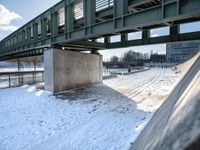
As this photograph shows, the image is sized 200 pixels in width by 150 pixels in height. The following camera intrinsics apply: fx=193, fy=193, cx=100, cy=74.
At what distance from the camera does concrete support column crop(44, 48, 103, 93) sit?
16.6 metres

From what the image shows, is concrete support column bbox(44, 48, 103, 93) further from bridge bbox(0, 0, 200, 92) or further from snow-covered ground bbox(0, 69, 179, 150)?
snow-covered ground bbox(0, 69, 179, 150)

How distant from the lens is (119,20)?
34.4 feet

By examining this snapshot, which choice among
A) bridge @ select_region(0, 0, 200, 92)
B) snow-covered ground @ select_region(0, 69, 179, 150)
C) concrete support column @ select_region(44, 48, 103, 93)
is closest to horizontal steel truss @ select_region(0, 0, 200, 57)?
bridge @ select_region(0, 0, 200, 92)

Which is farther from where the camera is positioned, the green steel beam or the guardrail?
the guardrail

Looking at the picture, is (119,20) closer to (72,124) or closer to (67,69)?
(72,124)

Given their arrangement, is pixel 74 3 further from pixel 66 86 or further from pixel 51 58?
pixel 66 86

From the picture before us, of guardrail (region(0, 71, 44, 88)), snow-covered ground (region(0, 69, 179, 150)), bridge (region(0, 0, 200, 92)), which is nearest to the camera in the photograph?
snow-covered ground (region(0, 69, 179, 150))

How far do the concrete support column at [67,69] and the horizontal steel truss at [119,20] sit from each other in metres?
1.29

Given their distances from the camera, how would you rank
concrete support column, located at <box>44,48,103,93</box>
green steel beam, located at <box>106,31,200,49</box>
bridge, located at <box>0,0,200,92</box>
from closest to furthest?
bridge, located at <box>0,0,200,92</box> → green steel beam, located at <box>106,31,200,49</box> → concrete support column, located at <box>44,48,103,93</box>

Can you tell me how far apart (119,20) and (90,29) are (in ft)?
8.66

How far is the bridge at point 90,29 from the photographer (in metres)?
8.70

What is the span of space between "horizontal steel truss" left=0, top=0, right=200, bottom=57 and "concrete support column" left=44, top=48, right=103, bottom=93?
1.29m

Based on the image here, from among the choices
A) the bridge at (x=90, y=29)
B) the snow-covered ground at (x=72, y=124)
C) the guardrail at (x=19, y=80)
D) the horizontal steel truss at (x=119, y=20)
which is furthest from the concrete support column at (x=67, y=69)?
the guardrail at (x=19, y=80)

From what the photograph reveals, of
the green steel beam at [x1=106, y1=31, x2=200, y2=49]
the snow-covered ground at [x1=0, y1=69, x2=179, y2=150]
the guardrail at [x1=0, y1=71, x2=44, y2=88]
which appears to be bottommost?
the snow-covered ground at [x1=0, y1=69, x2=179, y2=150]
